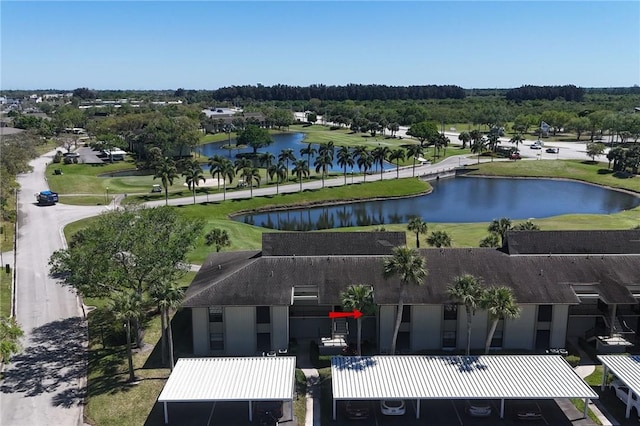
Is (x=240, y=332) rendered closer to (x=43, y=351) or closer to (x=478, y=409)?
(x=43, y=351)

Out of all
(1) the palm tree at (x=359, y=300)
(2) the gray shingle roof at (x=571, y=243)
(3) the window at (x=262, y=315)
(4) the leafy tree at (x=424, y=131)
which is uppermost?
(4) the leafy tree at (x=424, y=131)

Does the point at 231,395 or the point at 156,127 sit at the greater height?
the point at 156,127

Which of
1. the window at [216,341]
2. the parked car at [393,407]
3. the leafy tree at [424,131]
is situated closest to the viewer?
the parked car at [393,407]

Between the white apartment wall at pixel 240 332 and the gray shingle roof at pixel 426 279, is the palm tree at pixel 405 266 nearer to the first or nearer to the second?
the gray shingle roof at pixel 426 279

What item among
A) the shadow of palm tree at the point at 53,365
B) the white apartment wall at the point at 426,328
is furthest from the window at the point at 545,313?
the shadow of palm tree at the point at 53,365

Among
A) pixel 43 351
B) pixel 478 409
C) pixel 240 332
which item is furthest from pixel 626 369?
pixel 43 351

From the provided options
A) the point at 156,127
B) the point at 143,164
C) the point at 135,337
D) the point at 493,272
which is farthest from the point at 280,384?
the point at 156,127

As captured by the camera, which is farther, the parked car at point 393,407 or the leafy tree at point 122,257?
the leafy tree at point 122,257

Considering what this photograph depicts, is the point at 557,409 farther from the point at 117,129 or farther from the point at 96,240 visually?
the point at 117,129
